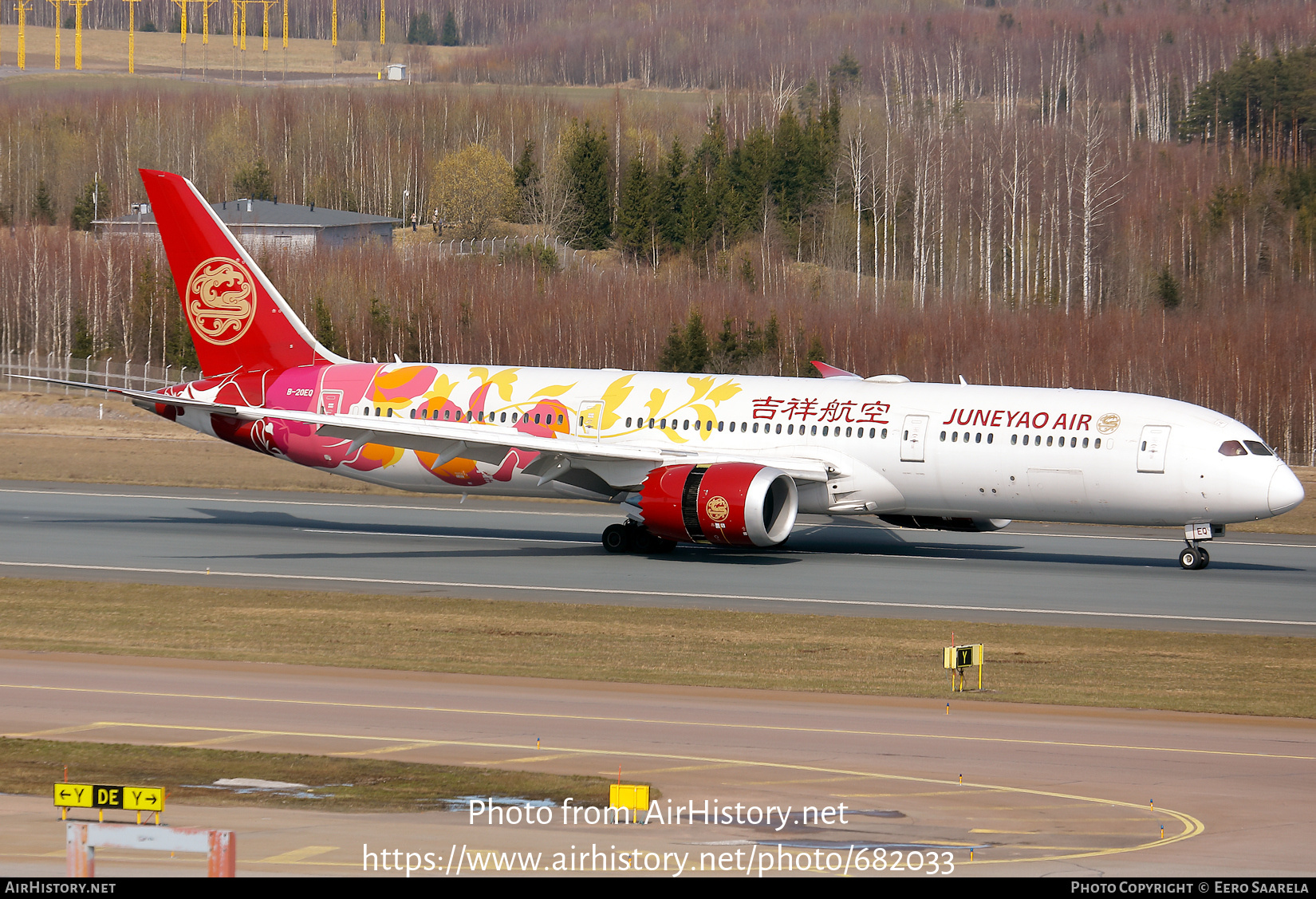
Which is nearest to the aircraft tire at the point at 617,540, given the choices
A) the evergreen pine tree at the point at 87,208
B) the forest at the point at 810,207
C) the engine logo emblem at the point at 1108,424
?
the engine logo emblem at the point at 1108,424

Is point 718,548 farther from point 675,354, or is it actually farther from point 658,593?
point 675,354

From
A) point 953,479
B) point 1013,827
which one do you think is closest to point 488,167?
point 953,479

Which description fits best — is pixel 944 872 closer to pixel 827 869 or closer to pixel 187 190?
pixel 827 869

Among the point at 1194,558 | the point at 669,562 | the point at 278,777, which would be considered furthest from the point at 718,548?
the point at 278,777

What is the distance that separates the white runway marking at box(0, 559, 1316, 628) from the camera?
29.7 m

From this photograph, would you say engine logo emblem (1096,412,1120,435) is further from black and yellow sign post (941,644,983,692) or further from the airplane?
black and yellow sign post (941,644,983,692)

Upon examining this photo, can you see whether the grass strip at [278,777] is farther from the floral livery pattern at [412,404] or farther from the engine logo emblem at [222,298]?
the engine logo emblem at [222,298]

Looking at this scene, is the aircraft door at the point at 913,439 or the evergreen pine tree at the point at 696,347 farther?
the evergreen pine tree at the point at 696,347

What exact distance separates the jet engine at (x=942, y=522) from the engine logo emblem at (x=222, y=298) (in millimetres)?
17580

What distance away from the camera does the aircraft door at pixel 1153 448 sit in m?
34.3

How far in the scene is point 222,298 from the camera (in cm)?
4109

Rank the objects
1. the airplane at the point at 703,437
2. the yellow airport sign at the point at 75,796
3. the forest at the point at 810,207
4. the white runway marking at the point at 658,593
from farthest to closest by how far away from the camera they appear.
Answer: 1. the forest at the point at 810,207
2. the airplane at the point at 703,437
3. the white runway marking at the point at 658,593
4. the yellow airport sign at the point at 75,796

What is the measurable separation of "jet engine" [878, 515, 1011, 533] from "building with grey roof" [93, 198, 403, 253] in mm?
83763

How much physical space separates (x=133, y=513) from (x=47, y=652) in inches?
816
